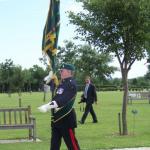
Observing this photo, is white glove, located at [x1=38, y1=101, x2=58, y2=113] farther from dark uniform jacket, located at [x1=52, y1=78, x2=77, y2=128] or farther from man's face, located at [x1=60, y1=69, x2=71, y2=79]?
man's face, located at [x1=60, y1=69, x2=71, y2=79]

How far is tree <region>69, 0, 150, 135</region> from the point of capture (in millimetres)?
15602

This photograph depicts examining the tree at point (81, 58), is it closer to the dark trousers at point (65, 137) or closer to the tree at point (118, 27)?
the tree at point (118, 27)

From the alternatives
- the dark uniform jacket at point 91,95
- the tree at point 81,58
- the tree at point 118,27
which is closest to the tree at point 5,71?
the tree at point 81,58

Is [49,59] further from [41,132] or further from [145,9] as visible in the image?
[41,132]

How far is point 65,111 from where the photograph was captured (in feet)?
34.0

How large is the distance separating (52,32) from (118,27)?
5170 mm

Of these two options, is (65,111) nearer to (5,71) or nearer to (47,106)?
(47,106)

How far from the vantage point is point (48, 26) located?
11266 millimetres

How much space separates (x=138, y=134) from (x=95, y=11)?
3.82 m

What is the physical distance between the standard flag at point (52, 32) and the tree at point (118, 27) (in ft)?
14.9

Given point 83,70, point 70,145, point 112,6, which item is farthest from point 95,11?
point 83,70

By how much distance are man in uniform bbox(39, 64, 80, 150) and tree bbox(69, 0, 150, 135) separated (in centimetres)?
565

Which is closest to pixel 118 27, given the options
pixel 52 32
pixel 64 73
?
pixel 52 32

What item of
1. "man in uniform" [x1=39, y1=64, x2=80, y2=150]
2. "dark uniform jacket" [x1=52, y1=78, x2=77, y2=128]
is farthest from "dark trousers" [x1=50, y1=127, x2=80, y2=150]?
"dark uniform jacket" [x1=52, y1=78, x2=77, y2=128]
